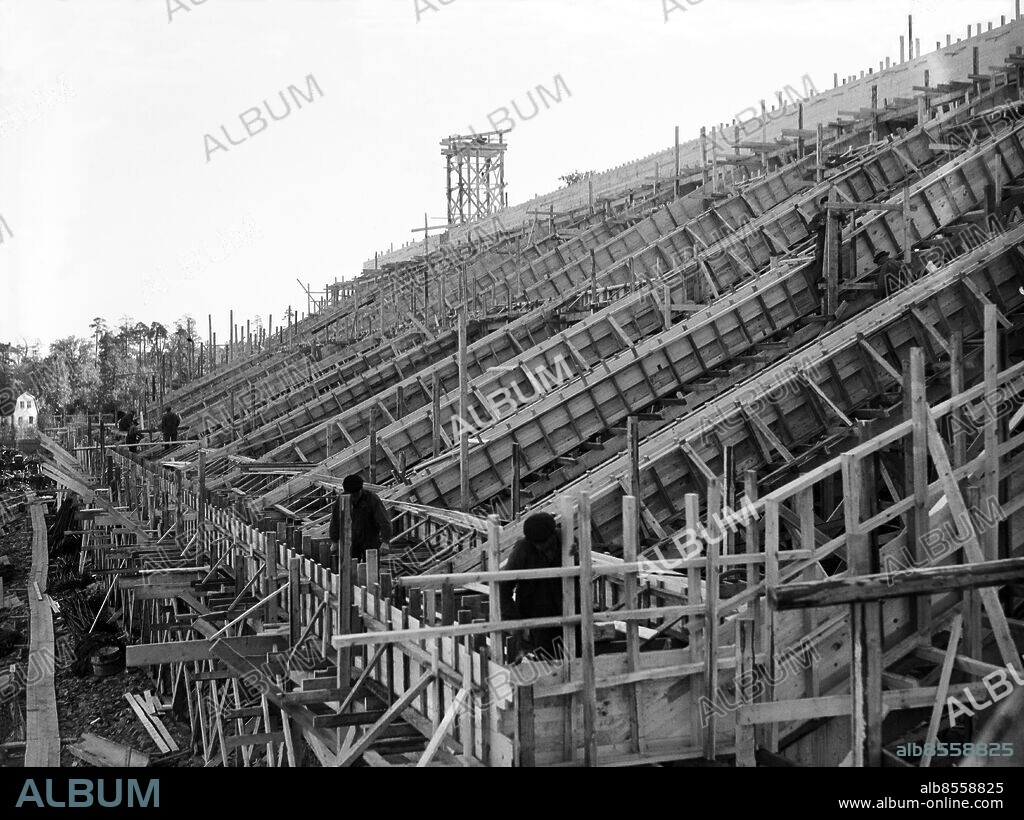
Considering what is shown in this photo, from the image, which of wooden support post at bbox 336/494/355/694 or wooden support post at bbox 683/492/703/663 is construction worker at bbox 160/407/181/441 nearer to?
wooden support post at bbox 336/494/355/694

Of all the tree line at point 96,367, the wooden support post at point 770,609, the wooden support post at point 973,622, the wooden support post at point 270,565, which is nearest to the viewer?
the wooden support post at point 770,609

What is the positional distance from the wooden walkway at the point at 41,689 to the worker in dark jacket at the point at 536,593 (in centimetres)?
894

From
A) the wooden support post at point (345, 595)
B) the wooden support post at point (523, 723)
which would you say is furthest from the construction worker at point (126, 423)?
the wooden support post at point (523, 723)

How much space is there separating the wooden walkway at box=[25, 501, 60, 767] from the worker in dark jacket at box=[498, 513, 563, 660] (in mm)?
8944

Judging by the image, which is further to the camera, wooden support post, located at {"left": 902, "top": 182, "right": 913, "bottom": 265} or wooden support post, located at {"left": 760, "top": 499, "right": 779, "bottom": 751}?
wooden support post, located at {"left": 902, "top": 182, "right": 913, "bottom": 265}

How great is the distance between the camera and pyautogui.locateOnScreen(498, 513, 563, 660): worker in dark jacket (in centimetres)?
727

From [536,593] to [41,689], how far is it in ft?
44.0

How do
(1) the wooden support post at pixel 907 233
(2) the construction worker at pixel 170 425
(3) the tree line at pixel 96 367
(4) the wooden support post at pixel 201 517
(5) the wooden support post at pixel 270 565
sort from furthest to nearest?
(3) the tree line at pixel 96 367, (2) the construction worker at pixel 170 425, (4) the wooden support post at pixel 201 517, (1) the wooden support post at pixel 907 233, (5) the wooden support post at pixel 270 565

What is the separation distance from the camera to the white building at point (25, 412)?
69.1 m

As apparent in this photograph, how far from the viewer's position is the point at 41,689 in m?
17.6

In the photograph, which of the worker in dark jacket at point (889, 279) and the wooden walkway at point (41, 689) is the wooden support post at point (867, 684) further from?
the wooden walkway at point (41, 689)

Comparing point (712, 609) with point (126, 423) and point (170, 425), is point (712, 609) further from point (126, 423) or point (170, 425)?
point (126, 423)

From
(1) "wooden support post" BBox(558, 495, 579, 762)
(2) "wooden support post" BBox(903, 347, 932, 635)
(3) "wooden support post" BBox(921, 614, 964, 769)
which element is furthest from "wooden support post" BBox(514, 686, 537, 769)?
(2) "wooden support post" BBox(903, 347, 932, 635)

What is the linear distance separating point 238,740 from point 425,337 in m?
18.3
